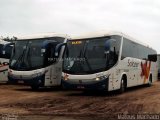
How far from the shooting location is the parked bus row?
17.5m

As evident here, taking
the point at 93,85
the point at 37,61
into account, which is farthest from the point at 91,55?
the point at 37,61

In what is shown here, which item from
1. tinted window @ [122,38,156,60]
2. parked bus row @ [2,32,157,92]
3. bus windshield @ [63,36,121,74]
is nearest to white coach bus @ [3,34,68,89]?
parked bus row @ [2,32,157,92]

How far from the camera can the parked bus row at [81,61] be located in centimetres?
1752

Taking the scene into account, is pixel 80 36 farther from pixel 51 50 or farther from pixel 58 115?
pixel 58 115

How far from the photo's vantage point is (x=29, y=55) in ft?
68.0

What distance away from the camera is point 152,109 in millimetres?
12742

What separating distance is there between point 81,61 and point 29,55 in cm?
398

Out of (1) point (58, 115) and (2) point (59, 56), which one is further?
(2) point (59, 56)

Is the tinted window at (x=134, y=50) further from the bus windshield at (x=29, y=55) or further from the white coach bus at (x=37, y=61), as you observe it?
the bus windshield at (x=29, y=55)

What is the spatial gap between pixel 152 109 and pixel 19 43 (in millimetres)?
10637

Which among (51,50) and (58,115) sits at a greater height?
(51,50)

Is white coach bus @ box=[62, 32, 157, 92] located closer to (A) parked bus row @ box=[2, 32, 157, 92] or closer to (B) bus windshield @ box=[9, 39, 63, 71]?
(A) parked bus row @ box=[2, 32, 157, 92]

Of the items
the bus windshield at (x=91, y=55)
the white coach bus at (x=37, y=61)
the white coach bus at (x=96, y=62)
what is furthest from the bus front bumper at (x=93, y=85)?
the white coach bus at (x=37, y=61)

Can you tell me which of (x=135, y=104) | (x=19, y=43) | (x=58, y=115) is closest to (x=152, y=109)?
(x=135, y=104)
